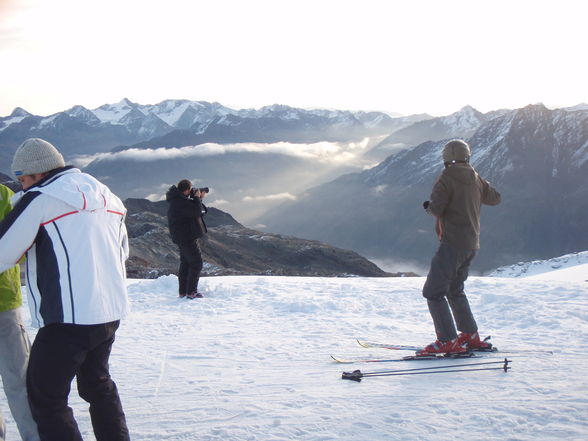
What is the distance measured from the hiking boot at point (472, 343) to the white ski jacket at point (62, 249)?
4.43 metres

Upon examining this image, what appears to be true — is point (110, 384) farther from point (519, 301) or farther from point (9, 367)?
point (519, 301)

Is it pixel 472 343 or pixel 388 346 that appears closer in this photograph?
pixel 472 343

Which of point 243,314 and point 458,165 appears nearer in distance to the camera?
point 458,165

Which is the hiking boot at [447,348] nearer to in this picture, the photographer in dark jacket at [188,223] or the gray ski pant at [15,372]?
the gray ski pant at [15,372]

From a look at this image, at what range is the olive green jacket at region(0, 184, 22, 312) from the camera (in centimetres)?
383

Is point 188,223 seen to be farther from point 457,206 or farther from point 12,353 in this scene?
point 12,353

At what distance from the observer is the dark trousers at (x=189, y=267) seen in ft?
33.8

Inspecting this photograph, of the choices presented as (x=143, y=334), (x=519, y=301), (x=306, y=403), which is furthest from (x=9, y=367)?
(x=519, y=301)

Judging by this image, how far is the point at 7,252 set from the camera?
10.5 ft

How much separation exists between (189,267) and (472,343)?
5.98 metres

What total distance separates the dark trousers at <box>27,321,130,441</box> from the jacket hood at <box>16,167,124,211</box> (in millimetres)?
760

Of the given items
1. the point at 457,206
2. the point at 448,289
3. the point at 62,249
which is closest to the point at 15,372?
the point at 62,249

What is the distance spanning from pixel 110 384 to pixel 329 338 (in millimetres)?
4496

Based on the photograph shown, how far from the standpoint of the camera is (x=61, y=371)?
3.22 m
